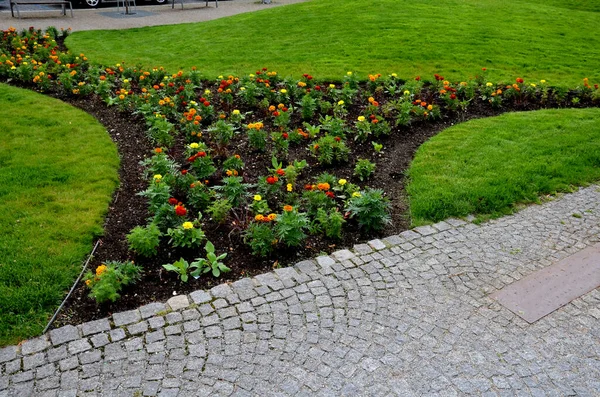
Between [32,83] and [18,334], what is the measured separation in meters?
7.40

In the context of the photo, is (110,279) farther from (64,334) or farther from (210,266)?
(210,266)

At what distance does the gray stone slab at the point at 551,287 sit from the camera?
15.5 ft

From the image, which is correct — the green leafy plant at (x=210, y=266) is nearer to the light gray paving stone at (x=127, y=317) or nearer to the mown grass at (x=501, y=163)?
the light gray paving stone at (x=127, y=317)

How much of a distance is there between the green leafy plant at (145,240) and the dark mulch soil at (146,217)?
0.13 metres

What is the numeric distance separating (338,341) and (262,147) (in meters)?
3.68

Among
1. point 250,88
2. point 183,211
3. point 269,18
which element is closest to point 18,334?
point 183,211

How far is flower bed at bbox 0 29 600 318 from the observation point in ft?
17.4

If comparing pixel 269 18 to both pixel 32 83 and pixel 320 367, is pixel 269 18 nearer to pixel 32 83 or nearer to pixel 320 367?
pixel 32 83

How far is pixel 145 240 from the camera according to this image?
4938 millimetres

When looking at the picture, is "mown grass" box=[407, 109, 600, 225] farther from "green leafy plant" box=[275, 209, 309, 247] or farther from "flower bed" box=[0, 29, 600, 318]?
"green leafy plant" box=[275, 209, 309, 247]

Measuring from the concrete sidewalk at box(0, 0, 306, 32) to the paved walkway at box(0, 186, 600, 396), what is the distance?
37.2 feet

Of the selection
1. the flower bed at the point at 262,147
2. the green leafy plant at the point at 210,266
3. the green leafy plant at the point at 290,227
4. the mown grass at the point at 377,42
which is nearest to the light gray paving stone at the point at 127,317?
the flower bed at the point at 262,147

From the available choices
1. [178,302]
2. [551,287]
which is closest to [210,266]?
[178,302]

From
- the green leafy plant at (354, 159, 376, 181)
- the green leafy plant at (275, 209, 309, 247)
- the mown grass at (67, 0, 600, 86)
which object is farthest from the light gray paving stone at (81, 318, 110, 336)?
the mown grass at (67, 0, 600, 86)
